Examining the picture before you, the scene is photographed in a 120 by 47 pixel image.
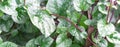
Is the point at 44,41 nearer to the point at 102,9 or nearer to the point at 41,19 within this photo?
the point at 41,19

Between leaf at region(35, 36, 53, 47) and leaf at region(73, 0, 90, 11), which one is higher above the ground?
leaf at region(73, 0, 90, 11)

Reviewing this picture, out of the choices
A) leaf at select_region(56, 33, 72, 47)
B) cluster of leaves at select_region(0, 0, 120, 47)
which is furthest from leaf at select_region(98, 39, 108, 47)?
leaf at select_region(56, 33, 72, 47)

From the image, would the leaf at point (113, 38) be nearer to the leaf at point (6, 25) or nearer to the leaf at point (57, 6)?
the leaf at point (57, 6)

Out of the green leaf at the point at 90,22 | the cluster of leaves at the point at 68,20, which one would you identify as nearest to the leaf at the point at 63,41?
the cluster of leaves at the point at 68,20

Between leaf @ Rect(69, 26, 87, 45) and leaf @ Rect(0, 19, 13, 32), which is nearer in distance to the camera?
leaf @ Rect(69, 26, 87, 45)

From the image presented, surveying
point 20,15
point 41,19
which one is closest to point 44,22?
point 41,19

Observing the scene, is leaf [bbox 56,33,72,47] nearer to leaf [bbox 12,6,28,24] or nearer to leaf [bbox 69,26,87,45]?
leaf [bbox 69,26,87,45]

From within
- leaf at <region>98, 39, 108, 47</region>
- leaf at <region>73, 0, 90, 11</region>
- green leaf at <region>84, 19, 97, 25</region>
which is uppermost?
leaf at <region>73, 0, 90, 11</region>

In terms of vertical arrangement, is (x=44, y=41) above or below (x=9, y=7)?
below
